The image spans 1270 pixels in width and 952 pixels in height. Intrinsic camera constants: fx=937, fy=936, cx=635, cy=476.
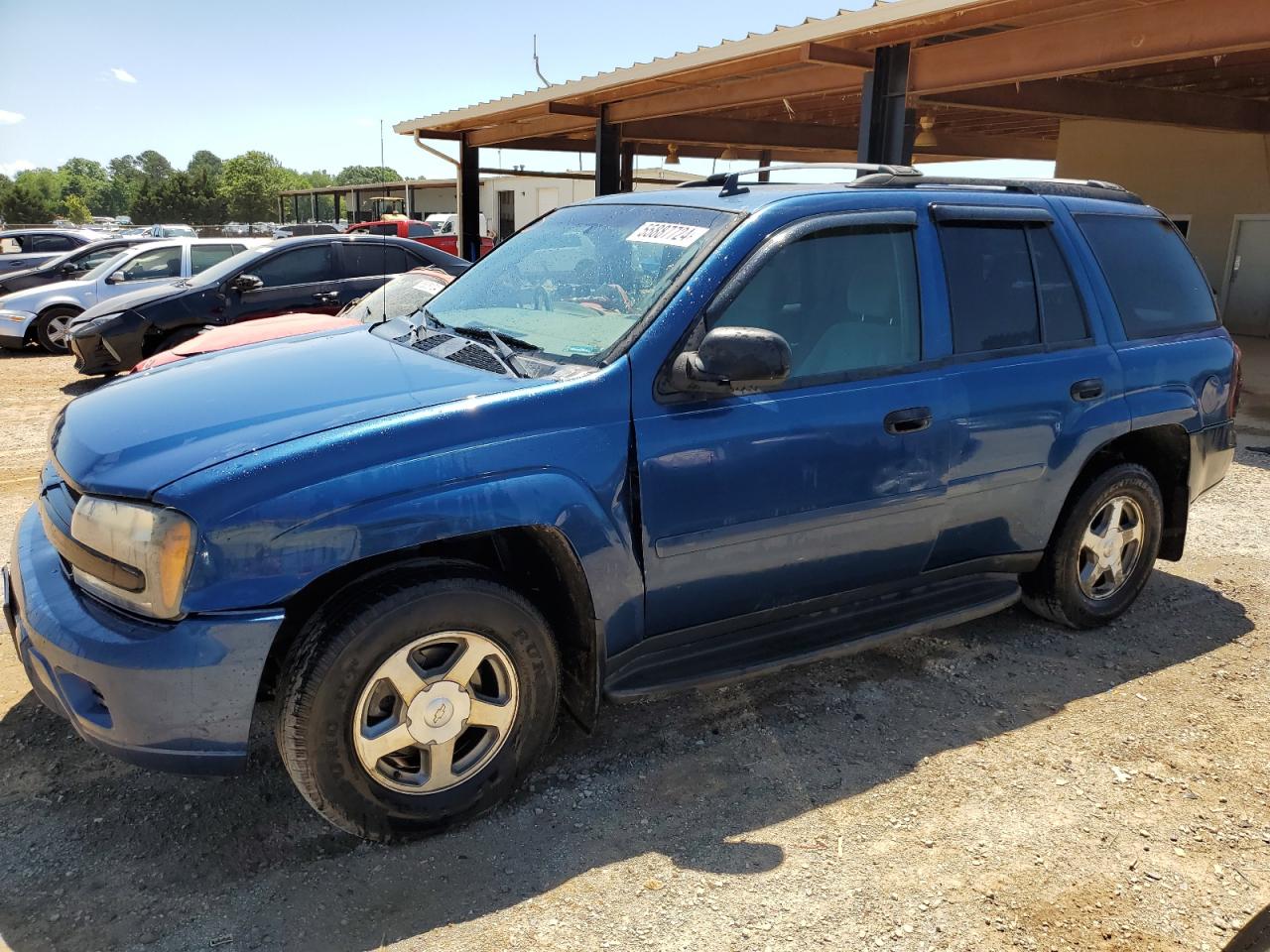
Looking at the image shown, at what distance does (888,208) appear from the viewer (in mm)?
→ 3443

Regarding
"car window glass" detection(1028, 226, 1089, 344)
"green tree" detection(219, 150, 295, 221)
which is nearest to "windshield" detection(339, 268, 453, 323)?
"car window glass" detection(1028, 226, 1089, 344)

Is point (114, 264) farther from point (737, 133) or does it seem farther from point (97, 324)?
point (737, 133)

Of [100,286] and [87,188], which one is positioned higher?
[87,188]

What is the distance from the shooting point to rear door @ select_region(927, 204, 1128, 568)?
3.53m

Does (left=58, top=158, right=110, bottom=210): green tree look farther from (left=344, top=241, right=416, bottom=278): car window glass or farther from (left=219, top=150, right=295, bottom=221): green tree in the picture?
(left=344, top=241, right=416, bottom=278): car window glass

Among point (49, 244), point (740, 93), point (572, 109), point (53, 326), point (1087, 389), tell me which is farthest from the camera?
point (49, 244)

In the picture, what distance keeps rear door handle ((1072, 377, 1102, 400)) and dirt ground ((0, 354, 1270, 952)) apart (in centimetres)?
116

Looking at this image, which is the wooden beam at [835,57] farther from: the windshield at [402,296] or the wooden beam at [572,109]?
the wooden beam at [572,109]

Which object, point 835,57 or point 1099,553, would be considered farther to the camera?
point 835,57

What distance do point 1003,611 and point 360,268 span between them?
25.6 ft

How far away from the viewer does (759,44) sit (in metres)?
9.43

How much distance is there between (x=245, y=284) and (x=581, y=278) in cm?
726

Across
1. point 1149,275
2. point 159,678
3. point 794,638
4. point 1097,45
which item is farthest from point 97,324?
point 1097,45

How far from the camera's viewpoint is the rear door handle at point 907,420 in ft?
10.8
